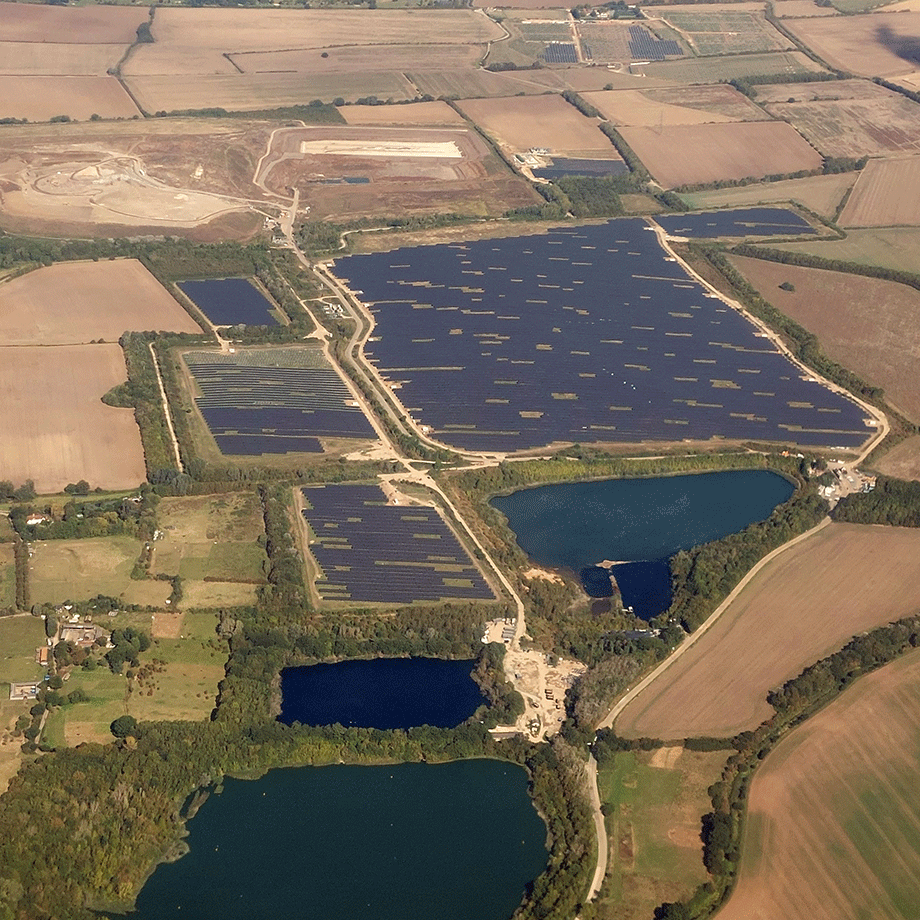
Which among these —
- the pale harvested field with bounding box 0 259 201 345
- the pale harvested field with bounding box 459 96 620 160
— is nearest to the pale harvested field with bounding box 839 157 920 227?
the pale harvested field with bounding box 459 96 620 160

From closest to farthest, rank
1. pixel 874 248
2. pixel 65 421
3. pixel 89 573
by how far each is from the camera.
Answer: pixel 89 573 → pixel 65 421 → pixel 874 248

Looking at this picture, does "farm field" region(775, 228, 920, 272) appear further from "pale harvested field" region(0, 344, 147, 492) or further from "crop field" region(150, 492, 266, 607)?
"crop field" region(150, 492, 266, 607)

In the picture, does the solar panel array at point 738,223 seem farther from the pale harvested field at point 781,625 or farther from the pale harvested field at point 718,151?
the pale harvested field at point 781,625

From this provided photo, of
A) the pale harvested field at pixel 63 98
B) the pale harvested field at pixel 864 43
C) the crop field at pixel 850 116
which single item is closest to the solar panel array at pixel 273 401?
the pale harvested field at pixel 63 98

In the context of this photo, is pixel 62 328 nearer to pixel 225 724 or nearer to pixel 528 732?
pixel 225 724

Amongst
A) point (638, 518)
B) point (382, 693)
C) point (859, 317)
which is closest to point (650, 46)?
point (859, 317)

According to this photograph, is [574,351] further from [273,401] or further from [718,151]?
[718,151]
